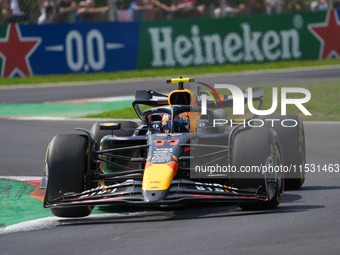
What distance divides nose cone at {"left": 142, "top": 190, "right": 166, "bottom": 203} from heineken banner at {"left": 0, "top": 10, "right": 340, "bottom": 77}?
14.4 m

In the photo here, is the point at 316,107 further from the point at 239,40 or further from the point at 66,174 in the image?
the point at 66,174

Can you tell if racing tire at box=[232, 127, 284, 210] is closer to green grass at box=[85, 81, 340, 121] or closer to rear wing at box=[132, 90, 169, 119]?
rear wing at box=[132, 90, 169, 119]

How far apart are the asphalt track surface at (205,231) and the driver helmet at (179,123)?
2.84 ft

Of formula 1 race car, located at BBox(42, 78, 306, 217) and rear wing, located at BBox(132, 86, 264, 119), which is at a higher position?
rear wing, located at BBox(132, 86, 264, 119)

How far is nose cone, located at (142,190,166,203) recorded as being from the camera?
650 cm

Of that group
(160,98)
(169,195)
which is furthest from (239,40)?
(169,195)

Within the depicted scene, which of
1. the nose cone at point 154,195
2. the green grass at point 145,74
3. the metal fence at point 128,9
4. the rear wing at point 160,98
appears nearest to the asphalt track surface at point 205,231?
the nose cone at point 154,195

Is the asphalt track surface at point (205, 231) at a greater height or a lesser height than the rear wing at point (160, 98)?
lesser

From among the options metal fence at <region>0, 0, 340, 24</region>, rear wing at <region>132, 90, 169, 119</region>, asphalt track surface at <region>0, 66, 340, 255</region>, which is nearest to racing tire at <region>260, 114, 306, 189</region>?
asphalt track surface at <region>0, 66, 340, 255</region>

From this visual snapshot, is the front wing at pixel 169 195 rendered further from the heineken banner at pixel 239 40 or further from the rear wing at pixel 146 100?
the heineken banner at pixel 239 40

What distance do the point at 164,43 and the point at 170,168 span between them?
15275 millimetres

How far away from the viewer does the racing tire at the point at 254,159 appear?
6.92 meters

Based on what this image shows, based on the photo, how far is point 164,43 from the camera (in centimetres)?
2183

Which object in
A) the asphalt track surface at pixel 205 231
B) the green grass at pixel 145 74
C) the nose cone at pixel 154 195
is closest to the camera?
the asphalt track surface at pixel 205 231
